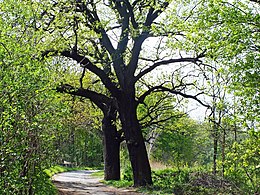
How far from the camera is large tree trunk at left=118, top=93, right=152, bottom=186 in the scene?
13781mm

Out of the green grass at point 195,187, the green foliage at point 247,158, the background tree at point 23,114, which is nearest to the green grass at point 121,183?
the green grass at point 195,187

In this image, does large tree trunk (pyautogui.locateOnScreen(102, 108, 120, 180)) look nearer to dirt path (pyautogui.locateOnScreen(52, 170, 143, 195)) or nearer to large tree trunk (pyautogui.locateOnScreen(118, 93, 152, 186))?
dirt path (pyautogui.locateOnScreen(52, 170, 143, 195))

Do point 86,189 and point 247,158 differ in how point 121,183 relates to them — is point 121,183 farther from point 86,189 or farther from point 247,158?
point 247,158

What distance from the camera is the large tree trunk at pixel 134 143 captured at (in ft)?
45.2

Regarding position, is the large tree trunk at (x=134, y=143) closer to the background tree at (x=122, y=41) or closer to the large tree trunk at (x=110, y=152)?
the background tree at (x=122, y=41)

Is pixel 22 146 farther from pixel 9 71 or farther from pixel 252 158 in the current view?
pixel 252 158

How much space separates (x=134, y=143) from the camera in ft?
45.4

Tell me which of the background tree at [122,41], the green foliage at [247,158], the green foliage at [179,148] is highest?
the background tree at [122,41]

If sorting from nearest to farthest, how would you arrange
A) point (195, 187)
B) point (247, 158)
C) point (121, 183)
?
1. point (247, 158)
2. point (195, 187)
3. point (121, 183)

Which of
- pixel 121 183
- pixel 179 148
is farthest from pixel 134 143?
pixel 179 148

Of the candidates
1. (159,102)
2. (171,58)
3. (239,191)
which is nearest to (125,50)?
(171,58)

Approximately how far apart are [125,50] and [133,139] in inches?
132

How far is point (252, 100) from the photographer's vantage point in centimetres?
607

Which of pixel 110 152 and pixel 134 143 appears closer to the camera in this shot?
pixel 134 143
